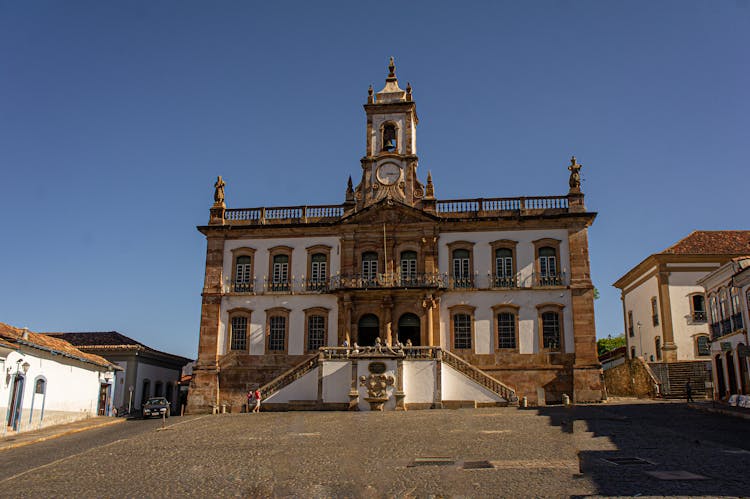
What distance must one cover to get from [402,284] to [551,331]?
7.31 m

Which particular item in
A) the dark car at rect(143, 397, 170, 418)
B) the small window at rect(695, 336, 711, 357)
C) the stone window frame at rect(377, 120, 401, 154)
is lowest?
the dark car at rect(143, 397, 170, 418)

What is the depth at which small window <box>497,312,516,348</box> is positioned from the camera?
33125 mm

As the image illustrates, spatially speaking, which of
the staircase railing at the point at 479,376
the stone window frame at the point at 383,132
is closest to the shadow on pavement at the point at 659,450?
the staircase railing at the point at 479,376

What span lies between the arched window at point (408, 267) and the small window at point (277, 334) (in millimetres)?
6339

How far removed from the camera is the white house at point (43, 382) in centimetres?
2355

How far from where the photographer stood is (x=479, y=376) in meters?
29.9

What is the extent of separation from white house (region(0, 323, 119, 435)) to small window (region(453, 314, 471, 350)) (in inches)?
648

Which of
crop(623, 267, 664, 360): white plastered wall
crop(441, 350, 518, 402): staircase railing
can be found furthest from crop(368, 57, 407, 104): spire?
crop(623, 267, 664, 360): white plastered wall

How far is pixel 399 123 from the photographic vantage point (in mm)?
36719

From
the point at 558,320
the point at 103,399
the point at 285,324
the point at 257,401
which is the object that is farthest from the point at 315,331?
the point at 558,320

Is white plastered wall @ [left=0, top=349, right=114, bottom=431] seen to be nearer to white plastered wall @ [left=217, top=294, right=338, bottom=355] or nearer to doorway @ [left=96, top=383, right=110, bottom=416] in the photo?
doorway @ [left=96, top=383, right=110, bottom=416]

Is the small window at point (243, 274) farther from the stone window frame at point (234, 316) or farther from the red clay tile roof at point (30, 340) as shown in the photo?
the red clay tile roof at point (30, 340)

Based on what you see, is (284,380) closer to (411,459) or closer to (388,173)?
(388,173)

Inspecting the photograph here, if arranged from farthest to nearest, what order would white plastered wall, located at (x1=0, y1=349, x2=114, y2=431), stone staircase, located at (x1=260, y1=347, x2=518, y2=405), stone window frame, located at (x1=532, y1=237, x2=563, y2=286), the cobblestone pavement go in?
stone window frame, located at (x1=532, y1=237, x2=563, y2=286) → stone staircase, located at (x1=260, y1=347, x2=518, y2=405) → white plastered wall, located at (x1=0, y1=349, x2=114, y2=431) → the cobblestone pavement
